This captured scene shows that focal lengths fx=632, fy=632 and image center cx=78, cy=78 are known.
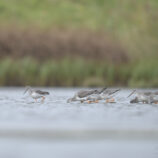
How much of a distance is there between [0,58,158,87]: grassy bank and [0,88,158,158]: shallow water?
1069cm

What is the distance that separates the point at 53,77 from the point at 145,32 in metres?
18.4

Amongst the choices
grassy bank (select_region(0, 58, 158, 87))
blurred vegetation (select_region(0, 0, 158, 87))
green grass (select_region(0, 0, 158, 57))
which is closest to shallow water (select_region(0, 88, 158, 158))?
grassy bank (select_region(0, 58, 158, 87))

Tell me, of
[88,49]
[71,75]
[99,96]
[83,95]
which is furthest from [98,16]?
[83,95]

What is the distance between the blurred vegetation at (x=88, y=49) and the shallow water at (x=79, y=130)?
35.7 ft

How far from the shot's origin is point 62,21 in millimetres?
46250

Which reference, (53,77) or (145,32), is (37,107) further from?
(145,32)

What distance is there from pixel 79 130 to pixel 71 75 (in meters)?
14.8

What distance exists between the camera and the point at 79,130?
30.3 feet

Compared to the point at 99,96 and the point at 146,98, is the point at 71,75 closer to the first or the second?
the point at 99,96

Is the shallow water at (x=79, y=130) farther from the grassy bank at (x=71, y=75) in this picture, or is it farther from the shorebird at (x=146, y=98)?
the grassy bank at (x=71, y=75)

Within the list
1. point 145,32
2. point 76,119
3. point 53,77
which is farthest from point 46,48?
point 76,119

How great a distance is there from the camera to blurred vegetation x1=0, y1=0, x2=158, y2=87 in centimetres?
2406

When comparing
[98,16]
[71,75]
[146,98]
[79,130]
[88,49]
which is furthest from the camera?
[98,16]

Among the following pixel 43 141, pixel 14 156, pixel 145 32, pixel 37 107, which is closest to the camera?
pixel 14 156
